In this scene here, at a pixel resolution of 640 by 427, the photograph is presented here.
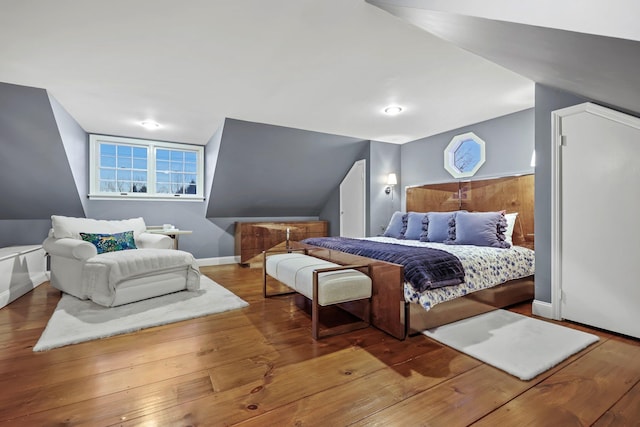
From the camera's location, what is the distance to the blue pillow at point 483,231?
3.14m

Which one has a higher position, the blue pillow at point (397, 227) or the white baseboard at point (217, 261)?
the blue pillow at point (397, 227)

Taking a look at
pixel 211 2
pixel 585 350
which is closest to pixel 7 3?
pixel 211 2

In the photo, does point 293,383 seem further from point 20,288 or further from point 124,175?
point 124,175

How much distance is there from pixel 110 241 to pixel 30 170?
4.77 ft

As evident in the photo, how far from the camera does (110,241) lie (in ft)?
11.5

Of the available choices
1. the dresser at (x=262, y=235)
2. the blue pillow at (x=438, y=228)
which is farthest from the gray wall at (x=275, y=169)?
the blue pillow at (x=438, y=228)

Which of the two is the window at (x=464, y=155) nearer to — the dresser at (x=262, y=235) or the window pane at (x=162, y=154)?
the dresser at (x=262, y=235)

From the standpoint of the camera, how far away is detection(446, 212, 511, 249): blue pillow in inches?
124

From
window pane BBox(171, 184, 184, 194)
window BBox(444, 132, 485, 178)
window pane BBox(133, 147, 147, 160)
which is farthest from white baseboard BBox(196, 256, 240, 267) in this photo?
window BBox(444, 132, 485, 178)

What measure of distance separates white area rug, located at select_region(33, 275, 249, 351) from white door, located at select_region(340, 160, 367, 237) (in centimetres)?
270

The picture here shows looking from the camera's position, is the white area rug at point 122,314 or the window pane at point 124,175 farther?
the window pane at point 124,175

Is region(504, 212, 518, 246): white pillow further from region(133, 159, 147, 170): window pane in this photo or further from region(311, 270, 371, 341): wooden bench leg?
region(133, 159, 147, 170): window pane

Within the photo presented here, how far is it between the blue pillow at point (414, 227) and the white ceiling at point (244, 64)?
4.29ft

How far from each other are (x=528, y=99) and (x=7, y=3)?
4404mm
